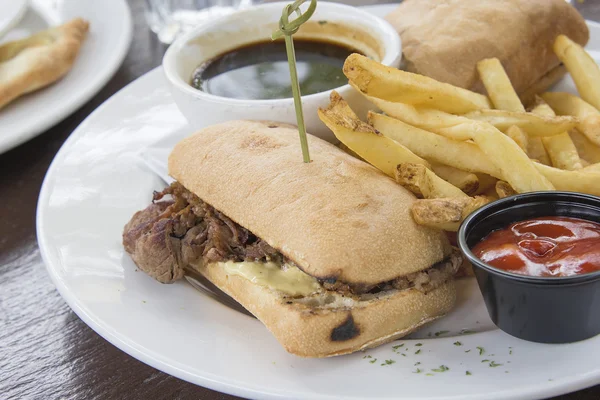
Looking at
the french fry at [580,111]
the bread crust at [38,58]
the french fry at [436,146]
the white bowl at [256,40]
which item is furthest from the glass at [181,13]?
the french fry at [436,146]

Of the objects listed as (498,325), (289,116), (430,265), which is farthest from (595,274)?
(289,116)

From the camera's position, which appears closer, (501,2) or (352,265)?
(352,265)

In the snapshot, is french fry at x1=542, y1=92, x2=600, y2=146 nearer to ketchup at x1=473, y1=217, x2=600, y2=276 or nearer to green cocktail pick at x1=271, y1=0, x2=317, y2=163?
ketchup at x1=473, y1=217, x2=600, y2=276

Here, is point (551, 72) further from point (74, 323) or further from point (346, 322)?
point (74, 323)

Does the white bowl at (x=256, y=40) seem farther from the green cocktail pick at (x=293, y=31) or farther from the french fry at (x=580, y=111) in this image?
the french fry at (x=580, y=111)

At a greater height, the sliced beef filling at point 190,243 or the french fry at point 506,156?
the french fry at point 506,156

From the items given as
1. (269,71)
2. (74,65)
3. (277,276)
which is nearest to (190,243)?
(277,276)
